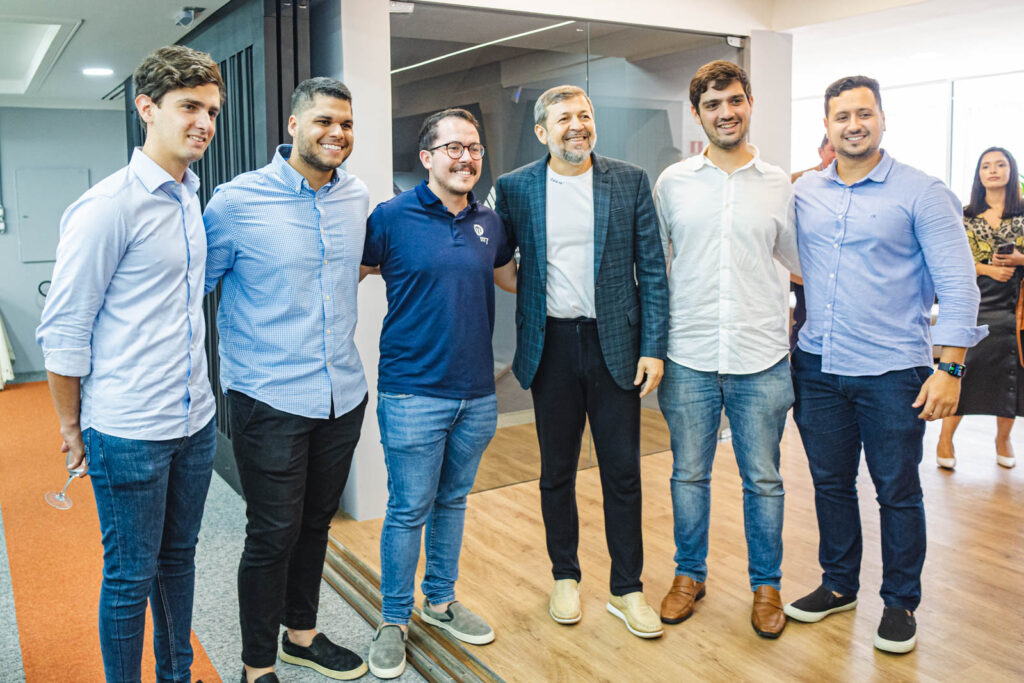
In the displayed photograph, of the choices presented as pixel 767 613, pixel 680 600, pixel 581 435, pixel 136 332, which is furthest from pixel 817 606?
pixel 136 332

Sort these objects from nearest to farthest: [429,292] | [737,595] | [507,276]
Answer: [429,292] < [507,276] < [737,595]

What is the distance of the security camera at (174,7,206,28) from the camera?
3932 mm

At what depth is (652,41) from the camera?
441 centimetres

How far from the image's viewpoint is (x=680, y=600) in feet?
9.02

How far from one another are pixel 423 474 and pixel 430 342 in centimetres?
38

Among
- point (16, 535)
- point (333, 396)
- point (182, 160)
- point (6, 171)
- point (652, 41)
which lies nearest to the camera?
point (182, 160)

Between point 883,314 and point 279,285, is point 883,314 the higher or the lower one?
the lower one

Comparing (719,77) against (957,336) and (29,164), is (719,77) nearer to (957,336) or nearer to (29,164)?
(957,336)

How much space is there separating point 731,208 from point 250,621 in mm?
1770

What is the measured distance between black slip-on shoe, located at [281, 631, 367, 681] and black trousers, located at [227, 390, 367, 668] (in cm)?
21

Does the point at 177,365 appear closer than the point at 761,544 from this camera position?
Yes

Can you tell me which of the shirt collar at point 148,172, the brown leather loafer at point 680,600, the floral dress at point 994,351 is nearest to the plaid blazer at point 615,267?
the brown leather loafer at point 680,600

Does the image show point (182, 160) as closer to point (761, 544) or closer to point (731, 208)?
point (731, 208)

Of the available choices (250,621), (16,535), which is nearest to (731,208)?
(250,621)
